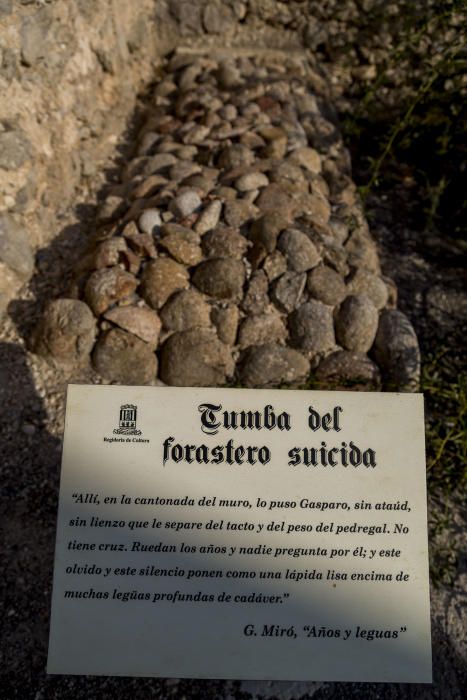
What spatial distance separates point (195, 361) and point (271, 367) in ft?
0.98

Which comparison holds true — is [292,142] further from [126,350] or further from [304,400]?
[304,400]

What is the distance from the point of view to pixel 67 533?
5.81 ft

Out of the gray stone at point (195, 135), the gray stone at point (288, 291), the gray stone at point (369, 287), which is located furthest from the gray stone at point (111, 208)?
the gray stone at point (369, 287)

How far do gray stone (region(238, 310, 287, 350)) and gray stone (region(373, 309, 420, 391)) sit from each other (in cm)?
43

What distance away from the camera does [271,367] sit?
2.63m

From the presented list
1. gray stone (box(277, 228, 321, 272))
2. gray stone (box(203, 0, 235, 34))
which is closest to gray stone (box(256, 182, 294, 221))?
gray stone (box(277, 228, 321, 272))

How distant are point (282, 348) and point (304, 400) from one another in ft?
2.66

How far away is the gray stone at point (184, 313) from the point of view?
268cm

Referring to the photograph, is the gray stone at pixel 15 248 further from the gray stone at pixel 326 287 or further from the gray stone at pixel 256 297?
the gray stone at pixel 326 287

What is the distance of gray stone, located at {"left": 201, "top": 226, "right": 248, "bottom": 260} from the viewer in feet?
9.26

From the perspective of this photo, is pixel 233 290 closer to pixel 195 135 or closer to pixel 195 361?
pixel 195 361

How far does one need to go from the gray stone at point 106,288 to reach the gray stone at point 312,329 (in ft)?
2.25

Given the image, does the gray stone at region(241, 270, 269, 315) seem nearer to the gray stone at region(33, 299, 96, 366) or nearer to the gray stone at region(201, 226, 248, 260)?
the gray stone at region(201, 226, 248, 260)

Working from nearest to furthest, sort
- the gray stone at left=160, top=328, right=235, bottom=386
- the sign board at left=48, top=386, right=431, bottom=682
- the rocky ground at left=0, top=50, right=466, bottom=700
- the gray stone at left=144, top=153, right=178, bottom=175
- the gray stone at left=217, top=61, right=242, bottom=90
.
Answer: the sign board at left=48, top=386, right=431, bottom=682
the rocky ground at left=0, top=50, right=466, bottom=700
the gray stone at left=160, top=328, right=235, bottom=386
the gray stone at left=144, top=153, right=178, bottom=175
the gray stone at left=217, top=61, right=242, bottom=90
